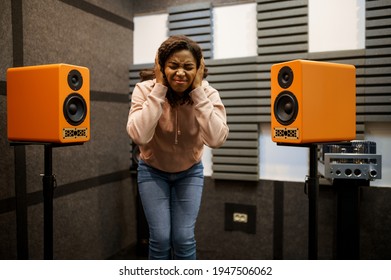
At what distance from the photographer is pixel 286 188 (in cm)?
259

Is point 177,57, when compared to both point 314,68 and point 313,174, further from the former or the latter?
point 313,174

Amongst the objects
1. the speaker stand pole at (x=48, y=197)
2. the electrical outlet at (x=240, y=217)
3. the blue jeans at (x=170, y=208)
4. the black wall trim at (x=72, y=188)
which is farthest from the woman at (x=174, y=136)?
the electrical outlet at (x=240, y=217)

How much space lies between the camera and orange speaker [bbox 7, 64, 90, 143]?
1480 millimetres

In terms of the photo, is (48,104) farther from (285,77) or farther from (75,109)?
(285,77)

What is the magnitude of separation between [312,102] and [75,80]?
3.54 ft

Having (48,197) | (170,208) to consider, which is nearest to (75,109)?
(48,197)

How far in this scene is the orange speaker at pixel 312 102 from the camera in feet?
4.73

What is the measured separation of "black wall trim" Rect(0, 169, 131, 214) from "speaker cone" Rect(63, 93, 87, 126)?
2.40 feet

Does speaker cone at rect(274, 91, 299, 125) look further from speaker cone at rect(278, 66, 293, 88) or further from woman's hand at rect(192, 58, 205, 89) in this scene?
woman's hand at rect(192, 58, 205, 89)

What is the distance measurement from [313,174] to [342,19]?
1.44m

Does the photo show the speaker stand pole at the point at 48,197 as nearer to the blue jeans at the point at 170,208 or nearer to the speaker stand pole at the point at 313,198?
the blue jeans at the point at 170,208

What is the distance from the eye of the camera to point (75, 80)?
1.57 metres

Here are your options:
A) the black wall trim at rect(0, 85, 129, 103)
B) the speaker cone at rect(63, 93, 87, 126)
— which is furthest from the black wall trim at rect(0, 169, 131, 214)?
the speaker cone at rect(63, 93, 87, 126)
